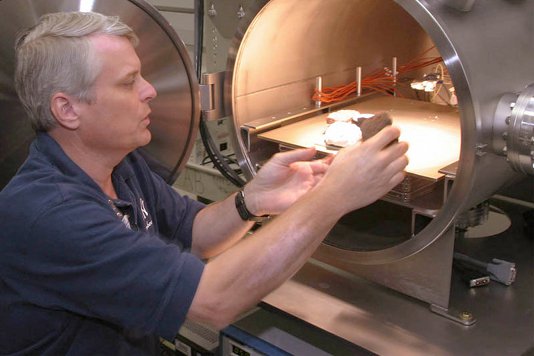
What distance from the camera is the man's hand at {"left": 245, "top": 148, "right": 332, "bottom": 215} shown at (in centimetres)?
143

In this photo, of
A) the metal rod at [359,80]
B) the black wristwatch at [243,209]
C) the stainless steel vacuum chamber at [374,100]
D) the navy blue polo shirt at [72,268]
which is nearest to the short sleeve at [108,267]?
the navy blue polo shirt at [72,268]

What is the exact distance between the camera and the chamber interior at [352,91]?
1470 millimetres

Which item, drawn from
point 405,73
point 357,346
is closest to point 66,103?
point 357,346

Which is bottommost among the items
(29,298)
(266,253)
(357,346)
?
(357,346)

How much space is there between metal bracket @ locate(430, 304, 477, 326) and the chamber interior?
165mm

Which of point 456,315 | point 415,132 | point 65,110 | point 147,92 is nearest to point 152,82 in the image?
point 147,92

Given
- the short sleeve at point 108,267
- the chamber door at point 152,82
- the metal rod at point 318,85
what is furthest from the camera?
the metal rod at point 318,85

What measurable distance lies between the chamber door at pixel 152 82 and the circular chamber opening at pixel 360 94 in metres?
0.13

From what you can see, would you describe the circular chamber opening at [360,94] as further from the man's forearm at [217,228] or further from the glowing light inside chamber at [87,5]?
the glowing light inside chamber at [87,5]

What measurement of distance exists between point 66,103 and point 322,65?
80 cm

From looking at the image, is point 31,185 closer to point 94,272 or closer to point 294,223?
point 94,272

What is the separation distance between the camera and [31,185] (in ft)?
3.89

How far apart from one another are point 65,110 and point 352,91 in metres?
0.93

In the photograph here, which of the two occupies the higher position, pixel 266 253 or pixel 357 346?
pixel 266 253
